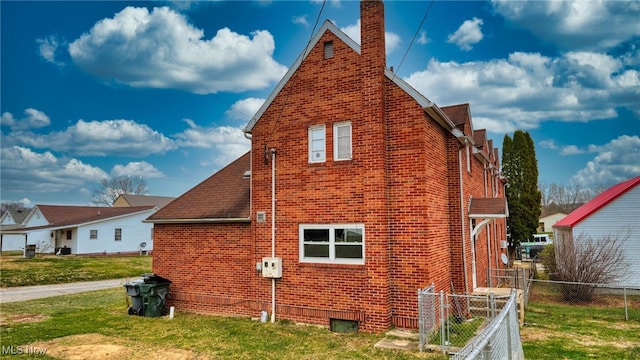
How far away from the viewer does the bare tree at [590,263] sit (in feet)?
50.8

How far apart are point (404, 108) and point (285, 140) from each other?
350 cm

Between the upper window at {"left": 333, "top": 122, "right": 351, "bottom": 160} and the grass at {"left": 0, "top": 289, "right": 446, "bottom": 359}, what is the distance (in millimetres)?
4591

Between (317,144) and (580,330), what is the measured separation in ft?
27.9

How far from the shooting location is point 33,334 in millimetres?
10312

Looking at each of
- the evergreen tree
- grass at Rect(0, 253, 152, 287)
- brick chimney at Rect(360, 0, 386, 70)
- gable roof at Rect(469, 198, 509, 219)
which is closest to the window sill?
gable roof at Rect(469, 198, 509, 219)

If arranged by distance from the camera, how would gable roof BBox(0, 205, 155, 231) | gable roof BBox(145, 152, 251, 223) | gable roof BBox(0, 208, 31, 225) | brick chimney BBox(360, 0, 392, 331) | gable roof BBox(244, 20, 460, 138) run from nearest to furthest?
1. brick chimney BBox(360, 0, 392, 331)
2. gable roof BBox(244, 20, 460, 138)
3. gable roof BBox(145, 152, 251, 223)
4. gable roof BBox(0, 205, 155, 231)
5. gable roof BBox(0, 208, 31, 225)

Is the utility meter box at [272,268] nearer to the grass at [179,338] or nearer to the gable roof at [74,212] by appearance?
the grass at [179,338]

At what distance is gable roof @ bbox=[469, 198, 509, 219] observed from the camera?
11.8 meters

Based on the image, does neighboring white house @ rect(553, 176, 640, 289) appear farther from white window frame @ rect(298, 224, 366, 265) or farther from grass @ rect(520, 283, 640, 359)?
white window frame @ rect(298, 224, 366, 265)

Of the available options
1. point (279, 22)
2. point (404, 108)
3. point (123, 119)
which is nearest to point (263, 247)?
point (404, 108)

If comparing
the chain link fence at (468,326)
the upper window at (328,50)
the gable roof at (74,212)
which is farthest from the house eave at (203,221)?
the gable roof at (74,212)

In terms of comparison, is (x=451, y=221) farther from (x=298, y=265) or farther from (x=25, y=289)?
(x=25, y=289)

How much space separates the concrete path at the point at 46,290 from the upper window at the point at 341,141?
50.3ft

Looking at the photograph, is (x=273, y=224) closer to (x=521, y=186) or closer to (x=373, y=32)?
(x=373, y=32)
